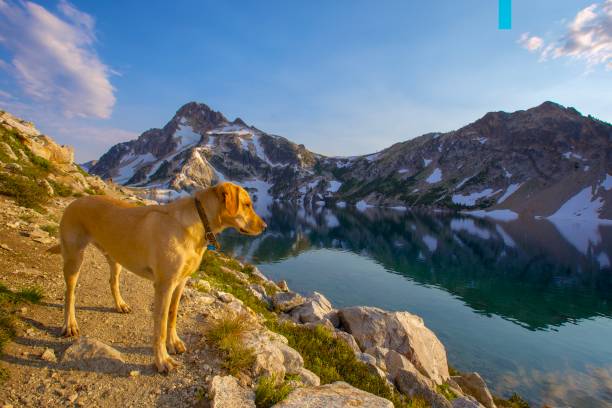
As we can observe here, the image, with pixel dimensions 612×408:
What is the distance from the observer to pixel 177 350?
6500mm

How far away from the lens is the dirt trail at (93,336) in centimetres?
515

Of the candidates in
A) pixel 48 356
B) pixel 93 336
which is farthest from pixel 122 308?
pixel 48 356

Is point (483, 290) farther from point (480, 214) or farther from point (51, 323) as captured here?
point (480, 214)

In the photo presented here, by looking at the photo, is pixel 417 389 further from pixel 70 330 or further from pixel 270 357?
pixel 70 330

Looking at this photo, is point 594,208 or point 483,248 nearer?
point 483,248

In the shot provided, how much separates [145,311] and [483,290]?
41907mm

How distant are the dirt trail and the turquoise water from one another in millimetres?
19044

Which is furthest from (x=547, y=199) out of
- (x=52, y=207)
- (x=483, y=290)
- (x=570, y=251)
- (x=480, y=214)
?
(x=52, y=207)

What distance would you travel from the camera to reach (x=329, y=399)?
5.64 m

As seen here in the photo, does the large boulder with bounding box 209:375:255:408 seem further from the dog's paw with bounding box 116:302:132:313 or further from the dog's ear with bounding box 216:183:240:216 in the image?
the dog's paw with bounding box 116:302:132:313

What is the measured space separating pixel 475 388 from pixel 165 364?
15521 mm

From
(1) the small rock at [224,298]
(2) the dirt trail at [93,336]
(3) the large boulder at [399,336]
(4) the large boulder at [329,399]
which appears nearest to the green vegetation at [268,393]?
(4) the large boulder at [329,399]

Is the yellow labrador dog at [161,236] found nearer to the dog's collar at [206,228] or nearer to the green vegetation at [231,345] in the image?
the dog's collar at [206,228]

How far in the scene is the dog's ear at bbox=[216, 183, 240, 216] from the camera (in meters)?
6.01
